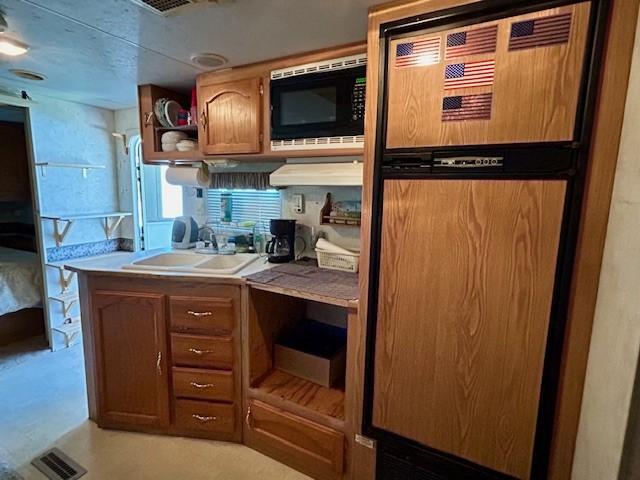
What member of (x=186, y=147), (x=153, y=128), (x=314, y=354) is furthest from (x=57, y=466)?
(x=153, y=128)

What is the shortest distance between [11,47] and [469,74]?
229 centimetres

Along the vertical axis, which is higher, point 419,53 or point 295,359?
point 419,53

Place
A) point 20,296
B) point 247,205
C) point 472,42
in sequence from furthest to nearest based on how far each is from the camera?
point 20,296 → point 247,205 → point 472,42

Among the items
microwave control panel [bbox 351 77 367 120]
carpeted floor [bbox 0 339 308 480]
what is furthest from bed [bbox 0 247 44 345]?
microwave control panel [bbox 351 77 367 120]

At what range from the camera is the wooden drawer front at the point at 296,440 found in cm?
163

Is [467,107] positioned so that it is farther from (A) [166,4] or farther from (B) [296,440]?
(B) [296,440]

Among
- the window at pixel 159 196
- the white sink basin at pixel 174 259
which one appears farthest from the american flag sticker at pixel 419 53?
the window at pixel 159 196

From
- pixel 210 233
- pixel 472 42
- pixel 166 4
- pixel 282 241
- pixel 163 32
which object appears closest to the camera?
pixel 472 42

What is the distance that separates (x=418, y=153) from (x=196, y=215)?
2.06 metres

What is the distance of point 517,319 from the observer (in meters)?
1.16

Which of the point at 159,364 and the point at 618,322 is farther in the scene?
the point at 159,364

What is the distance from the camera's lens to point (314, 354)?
76.0 inches

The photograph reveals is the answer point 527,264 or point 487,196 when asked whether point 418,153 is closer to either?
point 487,196

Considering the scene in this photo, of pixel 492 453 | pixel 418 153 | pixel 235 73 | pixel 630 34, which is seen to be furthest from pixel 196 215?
pixel 630 34
